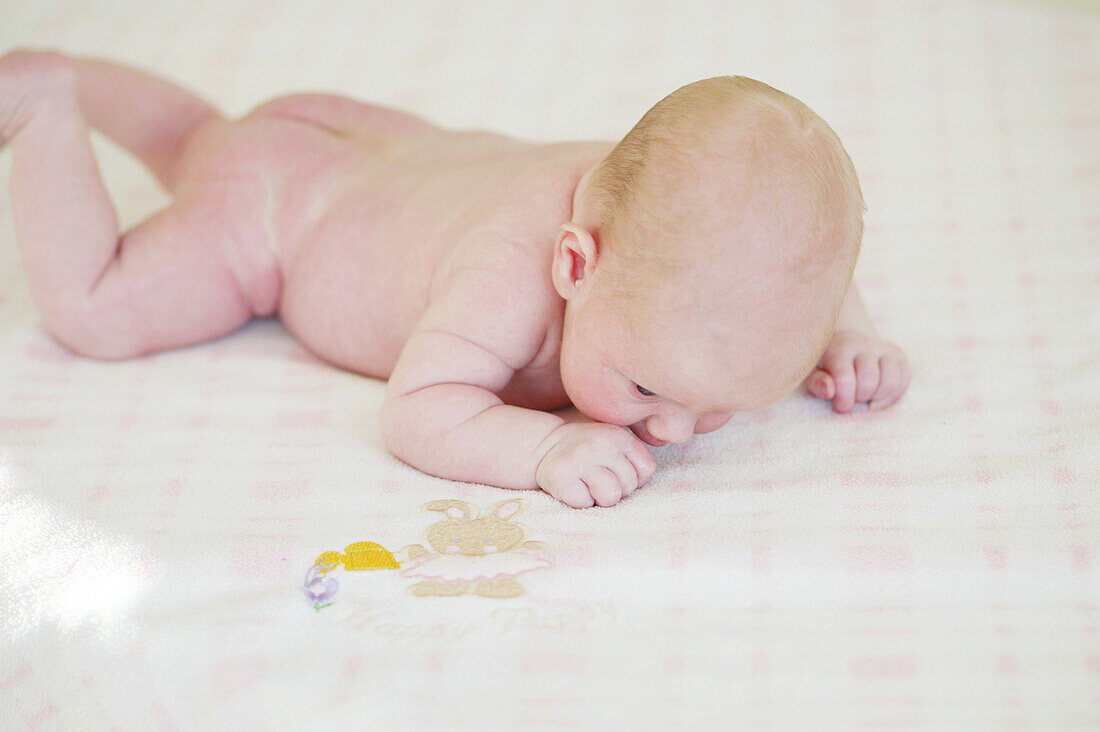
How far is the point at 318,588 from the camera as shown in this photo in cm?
100

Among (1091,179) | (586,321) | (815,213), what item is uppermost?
(815,213)

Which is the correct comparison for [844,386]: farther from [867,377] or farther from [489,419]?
[489,419]

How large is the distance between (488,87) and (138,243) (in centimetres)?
82

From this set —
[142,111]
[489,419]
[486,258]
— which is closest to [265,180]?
[142,111]

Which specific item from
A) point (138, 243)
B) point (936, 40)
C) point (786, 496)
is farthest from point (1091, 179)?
point (138, 243)

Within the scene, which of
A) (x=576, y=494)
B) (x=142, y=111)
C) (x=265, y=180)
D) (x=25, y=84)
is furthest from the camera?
(x=142, y=111)

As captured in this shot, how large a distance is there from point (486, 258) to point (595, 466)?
261 millimetres

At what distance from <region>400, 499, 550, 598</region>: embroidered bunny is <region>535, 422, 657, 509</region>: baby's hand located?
0.05 m

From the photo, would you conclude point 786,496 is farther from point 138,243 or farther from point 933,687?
point 138,243

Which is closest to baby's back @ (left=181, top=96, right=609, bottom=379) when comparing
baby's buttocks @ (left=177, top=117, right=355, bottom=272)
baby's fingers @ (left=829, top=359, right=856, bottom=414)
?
baby's buttocks @ (left=177, top=117, right=355, bottom=272)

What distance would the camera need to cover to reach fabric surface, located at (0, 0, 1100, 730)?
91 centimetres

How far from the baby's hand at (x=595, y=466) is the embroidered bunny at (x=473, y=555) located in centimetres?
5

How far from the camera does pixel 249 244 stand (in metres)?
1.56

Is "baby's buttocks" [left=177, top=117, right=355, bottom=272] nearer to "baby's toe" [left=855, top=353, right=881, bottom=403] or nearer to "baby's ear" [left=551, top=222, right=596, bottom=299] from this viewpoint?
"baby's ear" [left=551, top=222, right=596, bottom=299]
